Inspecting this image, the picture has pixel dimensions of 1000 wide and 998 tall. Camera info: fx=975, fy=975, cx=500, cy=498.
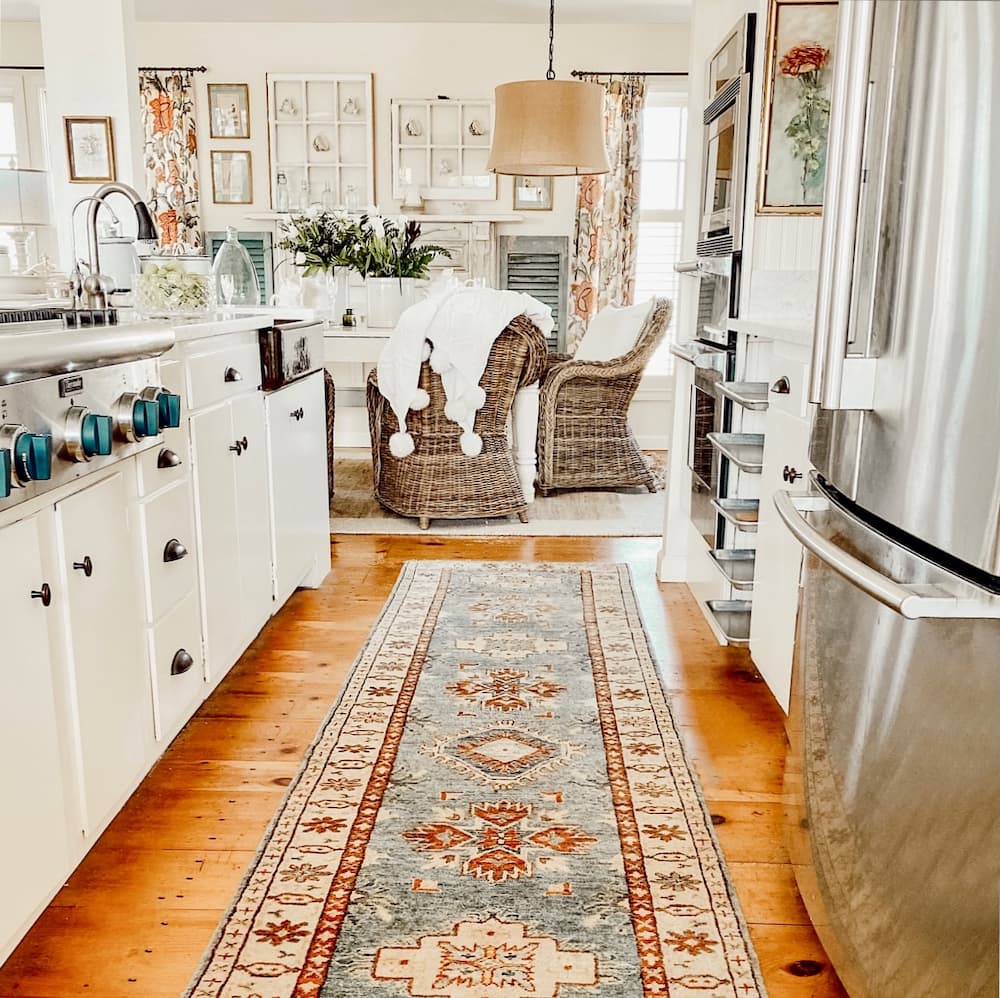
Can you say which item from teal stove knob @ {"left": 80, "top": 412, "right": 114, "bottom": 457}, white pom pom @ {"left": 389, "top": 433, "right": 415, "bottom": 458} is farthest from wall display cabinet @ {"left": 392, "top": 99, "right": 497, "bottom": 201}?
teal stove knob @ {"left": 80, "top": 412, "right": 114, "bottom": 457}

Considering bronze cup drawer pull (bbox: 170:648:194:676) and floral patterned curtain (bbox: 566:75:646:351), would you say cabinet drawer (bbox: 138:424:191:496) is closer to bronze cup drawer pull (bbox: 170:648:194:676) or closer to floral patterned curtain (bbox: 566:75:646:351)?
bronze cup drawer pull (bbox: 170:648:194:676)

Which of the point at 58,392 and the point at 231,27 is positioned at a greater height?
the point at 231,27

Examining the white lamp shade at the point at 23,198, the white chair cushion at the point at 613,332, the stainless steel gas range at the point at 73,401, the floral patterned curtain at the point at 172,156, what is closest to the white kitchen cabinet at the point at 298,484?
the stainless steel gas range at the point at 73,401

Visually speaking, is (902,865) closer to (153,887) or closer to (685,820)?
(685,820)

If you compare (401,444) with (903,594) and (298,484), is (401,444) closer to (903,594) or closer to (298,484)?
(298,484)

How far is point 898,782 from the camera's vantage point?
1159 millimetres

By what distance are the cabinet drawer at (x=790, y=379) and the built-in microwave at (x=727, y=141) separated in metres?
0.56

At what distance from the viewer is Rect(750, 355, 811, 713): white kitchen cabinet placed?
6.80 feet

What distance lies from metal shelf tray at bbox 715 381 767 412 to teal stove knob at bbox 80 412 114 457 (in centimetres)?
150

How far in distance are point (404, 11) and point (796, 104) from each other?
3932mm

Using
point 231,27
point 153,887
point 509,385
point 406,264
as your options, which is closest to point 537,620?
point 509,385

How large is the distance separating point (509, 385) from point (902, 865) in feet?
10.0

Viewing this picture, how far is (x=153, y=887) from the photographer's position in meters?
1.69

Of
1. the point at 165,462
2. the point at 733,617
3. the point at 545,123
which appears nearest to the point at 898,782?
the point at 165,462
